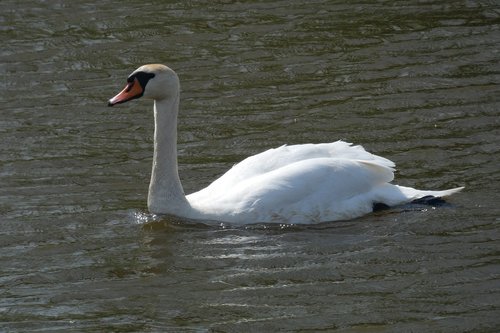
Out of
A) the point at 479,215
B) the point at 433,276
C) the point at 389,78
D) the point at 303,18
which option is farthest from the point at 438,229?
the point at 303,18

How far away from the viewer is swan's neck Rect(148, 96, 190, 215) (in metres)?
11.0

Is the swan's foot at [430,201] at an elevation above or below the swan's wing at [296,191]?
below

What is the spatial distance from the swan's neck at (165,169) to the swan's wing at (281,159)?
0.80 feet

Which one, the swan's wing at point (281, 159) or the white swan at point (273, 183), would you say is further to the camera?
the swan's wing at point (281, 159)

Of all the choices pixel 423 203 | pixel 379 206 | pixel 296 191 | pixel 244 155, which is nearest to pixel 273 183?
pixel 296 191

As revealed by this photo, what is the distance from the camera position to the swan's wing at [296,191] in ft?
34.8

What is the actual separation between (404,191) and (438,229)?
0.77 metres

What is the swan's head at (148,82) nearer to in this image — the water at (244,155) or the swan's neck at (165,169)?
the swan's neck at (165,169)

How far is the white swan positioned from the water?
5.9 inches

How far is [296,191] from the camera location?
419 inches

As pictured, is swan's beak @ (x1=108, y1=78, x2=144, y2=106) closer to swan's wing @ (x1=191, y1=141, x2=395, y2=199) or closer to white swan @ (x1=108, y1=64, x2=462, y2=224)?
white swan @ (x1=108, y1=64, x2=462, y2=224)

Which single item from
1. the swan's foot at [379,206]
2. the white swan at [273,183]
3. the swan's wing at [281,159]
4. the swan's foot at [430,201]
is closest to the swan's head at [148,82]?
the white swan at [273,183]

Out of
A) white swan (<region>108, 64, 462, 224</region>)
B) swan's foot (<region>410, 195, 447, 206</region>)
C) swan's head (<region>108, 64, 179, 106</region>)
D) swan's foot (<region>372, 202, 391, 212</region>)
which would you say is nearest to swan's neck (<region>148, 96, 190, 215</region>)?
white swan (<region>108, 64, 462, 224</region>)

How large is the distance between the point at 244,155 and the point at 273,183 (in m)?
1.73
